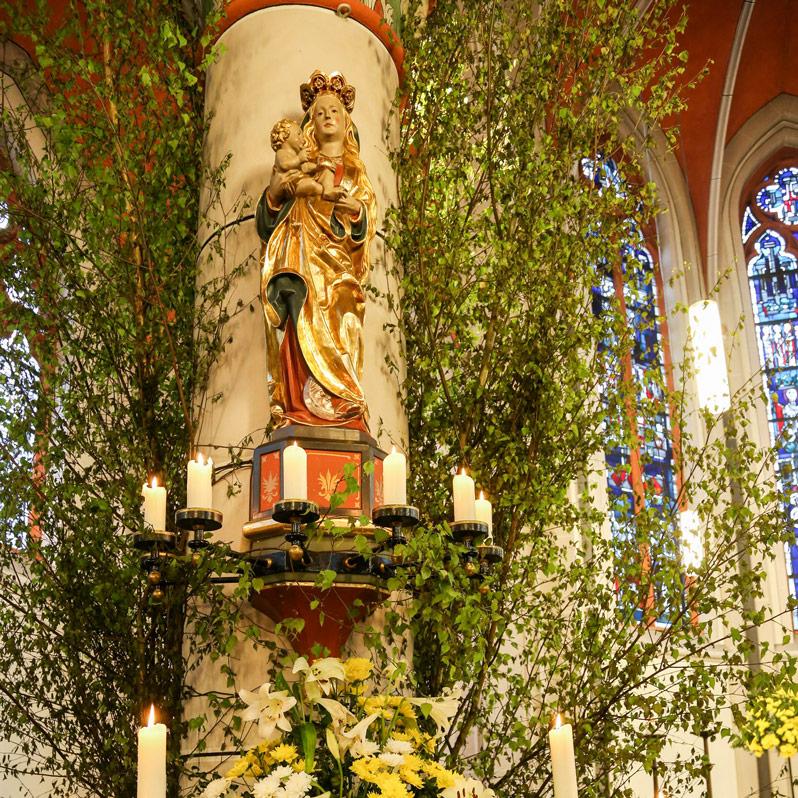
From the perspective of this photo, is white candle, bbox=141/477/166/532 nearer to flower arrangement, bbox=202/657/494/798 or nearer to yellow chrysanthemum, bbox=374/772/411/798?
flower arrangement, bbox=202/657/494/798

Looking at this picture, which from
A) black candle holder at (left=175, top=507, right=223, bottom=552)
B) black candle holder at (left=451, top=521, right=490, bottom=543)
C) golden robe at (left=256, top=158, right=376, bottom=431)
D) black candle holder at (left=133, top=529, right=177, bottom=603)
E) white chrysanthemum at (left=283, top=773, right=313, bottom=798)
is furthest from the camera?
golden robe at (left=256, top=158, right=376, bottom=431)

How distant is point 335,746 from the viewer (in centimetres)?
A: 293

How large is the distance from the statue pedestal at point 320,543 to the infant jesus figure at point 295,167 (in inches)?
34.6

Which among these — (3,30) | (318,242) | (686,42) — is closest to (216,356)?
(318,242)

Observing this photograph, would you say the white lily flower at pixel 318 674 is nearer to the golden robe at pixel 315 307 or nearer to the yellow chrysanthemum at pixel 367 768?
the yellow chrysanthemum at pixel 367 768

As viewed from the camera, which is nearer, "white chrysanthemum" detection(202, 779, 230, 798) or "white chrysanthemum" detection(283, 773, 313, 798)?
"white chrysanthemum" detection(283, 773, 313, 798)

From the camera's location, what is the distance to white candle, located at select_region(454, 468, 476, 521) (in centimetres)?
356

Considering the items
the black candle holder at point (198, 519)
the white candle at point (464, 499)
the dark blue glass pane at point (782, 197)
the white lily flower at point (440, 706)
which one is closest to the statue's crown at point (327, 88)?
the white candle at point (464, 499)

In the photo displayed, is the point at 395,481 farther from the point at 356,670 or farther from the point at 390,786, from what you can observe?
the point at 390,786

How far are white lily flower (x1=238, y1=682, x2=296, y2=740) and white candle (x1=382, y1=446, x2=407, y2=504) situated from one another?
62 centimetres

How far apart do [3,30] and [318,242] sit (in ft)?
5.46

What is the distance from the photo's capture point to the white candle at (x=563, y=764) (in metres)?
2.75

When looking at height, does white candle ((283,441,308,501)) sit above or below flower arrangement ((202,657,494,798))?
above

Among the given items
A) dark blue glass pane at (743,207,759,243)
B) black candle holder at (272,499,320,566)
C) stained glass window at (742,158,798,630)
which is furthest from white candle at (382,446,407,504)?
dark blue glass pane at (743,207,759,243)
